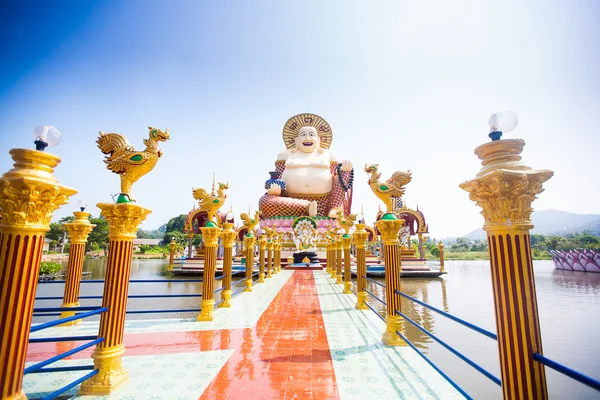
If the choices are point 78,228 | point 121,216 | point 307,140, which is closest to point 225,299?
point 78,228

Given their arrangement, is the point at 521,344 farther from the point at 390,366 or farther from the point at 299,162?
the point at 299,162

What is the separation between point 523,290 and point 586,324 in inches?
346

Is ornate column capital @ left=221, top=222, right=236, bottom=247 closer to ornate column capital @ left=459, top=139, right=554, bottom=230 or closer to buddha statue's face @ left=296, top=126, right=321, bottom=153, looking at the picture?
ornate column capital @ left=459, top=139, right=554, bottom=230

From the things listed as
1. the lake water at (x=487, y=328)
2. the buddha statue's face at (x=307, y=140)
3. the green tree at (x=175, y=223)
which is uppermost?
the buddha statue's face at (x=307, y=140)

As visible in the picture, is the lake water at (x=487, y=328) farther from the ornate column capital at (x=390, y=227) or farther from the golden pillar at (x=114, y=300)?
the golden pillar at (x=114, y=300)

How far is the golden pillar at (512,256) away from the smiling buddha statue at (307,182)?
829 inches

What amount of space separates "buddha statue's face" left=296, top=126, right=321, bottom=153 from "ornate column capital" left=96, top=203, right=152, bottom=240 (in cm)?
2262

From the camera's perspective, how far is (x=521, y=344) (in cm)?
182

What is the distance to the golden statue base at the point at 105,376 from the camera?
2.73 metres

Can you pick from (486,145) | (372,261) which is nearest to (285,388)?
(486,145)

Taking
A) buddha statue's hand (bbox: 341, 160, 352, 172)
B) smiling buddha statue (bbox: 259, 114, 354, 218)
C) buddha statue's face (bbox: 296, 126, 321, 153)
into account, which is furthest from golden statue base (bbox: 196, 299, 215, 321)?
buddha statue's face (bbox: 296, 126, 321, 153)

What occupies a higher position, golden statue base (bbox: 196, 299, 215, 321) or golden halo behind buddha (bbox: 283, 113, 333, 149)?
golden halo behind buddha (bbox: 283, 113, 333, 149)

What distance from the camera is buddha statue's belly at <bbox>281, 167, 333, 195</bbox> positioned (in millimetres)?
24641

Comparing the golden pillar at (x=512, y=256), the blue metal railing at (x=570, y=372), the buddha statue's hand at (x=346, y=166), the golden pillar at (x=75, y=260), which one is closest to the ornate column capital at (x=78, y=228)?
the golden pillar at (x=75, y=260)
